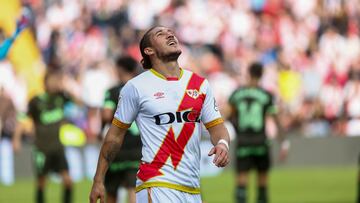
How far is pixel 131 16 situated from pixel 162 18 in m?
0.90

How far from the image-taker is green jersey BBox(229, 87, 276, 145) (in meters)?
16.3

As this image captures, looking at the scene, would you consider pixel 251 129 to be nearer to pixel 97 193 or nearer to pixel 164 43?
pixel 164 43

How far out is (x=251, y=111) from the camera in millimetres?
16344

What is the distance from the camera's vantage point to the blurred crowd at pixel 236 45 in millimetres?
28766

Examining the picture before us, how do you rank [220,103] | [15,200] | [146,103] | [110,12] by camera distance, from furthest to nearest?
[110,12]
[220,103]
[15,200]
[146,103]

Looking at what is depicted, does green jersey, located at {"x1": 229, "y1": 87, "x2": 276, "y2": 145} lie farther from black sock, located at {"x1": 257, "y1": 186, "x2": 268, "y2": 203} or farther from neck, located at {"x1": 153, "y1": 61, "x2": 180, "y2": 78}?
neck, located at {"x1": 153, "y1": 61, "x2": 180, "y2": 78}

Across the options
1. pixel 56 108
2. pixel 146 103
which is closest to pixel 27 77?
pixel 56 108

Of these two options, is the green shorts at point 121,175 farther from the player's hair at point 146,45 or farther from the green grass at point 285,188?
the green grass at point 285,188

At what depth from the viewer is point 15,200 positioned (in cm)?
2045

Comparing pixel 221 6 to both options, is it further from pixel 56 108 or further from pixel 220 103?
pixel 56 108

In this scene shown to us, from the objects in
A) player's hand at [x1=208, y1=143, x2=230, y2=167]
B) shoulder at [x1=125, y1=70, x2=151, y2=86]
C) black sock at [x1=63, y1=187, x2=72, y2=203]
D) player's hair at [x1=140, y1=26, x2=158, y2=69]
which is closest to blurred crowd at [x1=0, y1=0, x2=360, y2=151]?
black sock at [x1=63, y1=187, x2=72, y2=203]

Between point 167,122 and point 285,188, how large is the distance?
48.5ft

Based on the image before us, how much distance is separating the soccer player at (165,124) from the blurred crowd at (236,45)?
18851 millimetres

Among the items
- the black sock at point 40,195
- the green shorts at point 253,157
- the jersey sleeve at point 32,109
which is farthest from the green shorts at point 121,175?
the jersey sleeve at point 32,109
